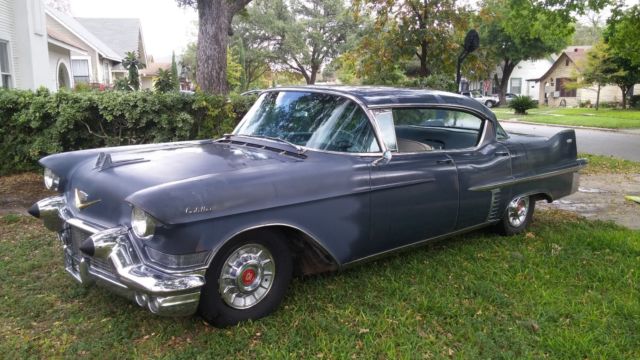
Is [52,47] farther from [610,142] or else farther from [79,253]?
[610,142]

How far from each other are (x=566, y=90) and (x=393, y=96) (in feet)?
135

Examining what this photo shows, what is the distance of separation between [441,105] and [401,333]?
2.14m

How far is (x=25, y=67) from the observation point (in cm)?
1423

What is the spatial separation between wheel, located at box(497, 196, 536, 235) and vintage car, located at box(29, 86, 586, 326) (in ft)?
0.39

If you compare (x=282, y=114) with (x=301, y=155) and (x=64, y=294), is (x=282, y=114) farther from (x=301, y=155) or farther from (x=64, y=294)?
(x=64, y=294)

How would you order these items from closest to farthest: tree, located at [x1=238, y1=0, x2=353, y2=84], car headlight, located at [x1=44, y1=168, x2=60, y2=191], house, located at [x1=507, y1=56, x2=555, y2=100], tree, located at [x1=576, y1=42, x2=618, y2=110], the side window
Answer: car headlight, located at [x1=44, y1=168, x2=60, y2=191] → the side window → tree, located at [x1=576, y1=42, x2=618, y2=110] → tree, located at [x1=238, y1=0, x2=353, y2=84] → house, located at [x1=507, y1=56, x2=555, y2=100]

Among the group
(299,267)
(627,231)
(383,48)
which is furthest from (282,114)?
(383,48)

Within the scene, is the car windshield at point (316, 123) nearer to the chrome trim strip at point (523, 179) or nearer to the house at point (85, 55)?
the chrome trim strip at point (523, 179)

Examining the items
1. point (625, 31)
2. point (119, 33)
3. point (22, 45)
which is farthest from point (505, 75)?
point (22, 45)

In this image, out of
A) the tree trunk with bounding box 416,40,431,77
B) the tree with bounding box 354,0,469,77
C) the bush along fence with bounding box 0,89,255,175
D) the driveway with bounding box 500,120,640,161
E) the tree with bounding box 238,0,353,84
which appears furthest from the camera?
the tree with bounding box 238,0,353,84

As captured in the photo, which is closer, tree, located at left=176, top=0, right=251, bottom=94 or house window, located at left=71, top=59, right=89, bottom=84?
tree, located at left=176, top=0, right=251, bottom=94

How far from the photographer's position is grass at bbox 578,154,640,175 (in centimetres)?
982

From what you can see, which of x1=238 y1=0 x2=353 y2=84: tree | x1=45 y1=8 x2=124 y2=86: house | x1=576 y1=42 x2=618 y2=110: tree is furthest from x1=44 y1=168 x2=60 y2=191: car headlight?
x1=238 y1=0 x2=353 y2=84: tree

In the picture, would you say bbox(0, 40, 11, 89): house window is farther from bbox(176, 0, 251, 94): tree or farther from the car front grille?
the car front grille
